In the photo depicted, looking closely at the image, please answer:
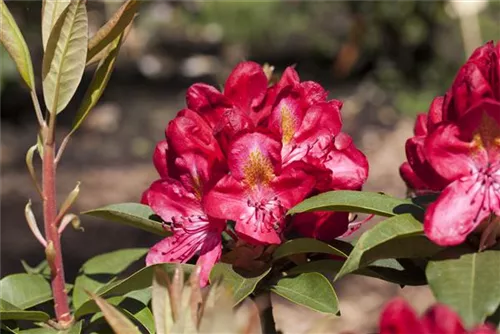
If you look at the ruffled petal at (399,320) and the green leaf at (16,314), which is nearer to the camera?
the ruffled petal at (399,320)

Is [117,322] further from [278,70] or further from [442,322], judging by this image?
[278,70]

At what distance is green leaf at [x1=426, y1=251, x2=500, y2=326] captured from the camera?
2.66 ft

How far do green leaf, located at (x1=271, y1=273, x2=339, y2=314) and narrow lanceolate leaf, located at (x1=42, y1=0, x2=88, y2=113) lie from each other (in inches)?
13.4

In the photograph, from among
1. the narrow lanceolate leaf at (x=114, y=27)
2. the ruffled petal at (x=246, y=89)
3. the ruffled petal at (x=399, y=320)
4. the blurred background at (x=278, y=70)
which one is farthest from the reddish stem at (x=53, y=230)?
the blurred background at (x=278, y=70)

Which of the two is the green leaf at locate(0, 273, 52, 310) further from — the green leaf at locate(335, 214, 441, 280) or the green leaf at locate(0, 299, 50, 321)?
the green leaf at locate(335, 214, 441, 280)

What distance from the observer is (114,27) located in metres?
1.11

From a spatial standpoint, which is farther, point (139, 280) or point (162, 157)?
point (162, 157)

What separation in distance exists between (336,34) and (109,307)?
9.15m

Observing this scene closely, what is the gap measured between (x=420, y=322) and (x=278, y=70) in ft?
28.2

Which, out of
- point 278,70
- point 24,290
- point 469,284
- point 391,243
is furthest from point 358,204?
point 278,70

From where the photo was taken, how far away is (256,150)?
3.34 ft

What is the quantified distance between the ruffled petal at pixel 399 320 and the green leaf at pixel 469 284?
7 centimetres

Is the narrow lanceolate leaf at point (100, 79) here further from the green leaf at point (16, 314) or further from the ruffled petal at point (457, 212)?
the ruffled petal at point (457, 212)

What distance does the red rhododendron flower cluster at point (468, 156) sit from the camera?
0.91 m
